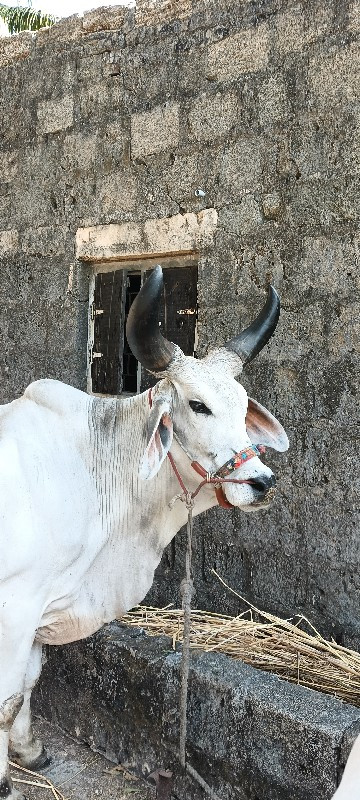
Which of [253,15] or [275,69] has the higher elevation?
[253,15]

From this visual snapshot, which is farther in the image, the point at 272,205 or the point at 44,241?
the point at 44,241

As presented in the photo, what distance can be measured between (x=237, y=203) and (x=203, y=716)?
97.2 inches

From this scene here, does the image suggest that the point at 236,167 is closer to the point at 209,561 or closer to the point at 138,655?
the point at 209,561

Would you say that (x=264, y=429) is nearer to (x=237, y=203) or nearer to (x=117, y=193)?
(x=237, y=203)

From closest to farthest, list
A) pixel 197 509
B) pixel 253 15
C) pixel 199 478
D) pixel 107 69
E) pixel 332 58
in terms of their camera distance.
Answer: pixel 199 478 < pixel 197 509 < pixel 332 58 < pixel 253 15 < pixel 107 69

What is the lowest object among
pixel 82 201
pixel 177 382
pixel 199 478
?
pixel 199 478

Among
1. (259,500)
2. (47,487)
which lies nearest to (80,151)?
(47,487)

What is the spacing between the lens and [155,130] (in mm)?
4164

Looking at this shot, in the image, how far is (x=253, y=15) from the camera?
3809mm

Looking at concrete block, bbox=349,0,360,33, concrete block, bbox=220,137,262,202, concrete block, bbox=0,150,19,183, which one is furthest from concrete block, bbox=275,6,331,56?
concrete block, bbox=0,150,19,183

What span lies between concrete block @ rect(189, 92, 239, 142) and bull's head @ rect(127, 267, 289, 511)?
5.60 ft

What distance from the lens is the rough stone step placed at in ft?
9.66

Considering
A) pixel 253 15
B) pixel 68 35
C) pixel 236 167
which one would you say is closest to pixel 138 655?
pixel 236 167

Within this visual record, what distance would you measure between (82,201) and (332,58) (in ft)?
5.42
